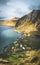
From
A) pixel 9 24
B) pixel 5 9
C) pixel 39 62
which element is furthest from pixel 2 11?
pixel 39 62

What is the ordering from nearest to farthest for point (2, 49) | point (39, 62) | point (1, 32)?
point (39, 62) < point (2, 49) < point (1, 32)

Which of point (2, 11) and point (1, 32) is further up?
point (2, 11)

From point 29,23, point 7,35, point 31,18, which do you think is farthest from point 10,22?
point 31,18

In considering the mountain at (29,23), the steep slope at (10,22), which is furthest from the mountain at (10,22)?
the mountain at (29,23)

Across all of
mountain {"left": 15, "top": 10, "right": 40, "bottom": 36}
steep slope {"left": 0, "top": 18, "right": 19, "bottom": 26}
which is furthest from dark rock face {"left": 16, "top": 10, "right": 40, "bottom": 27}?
steep slope {"left": 0, "top": 18, "right": 19, "bottom": 26}

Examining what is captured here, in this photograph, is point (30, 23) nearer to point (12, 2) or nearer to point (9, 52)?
point (12, 2)
